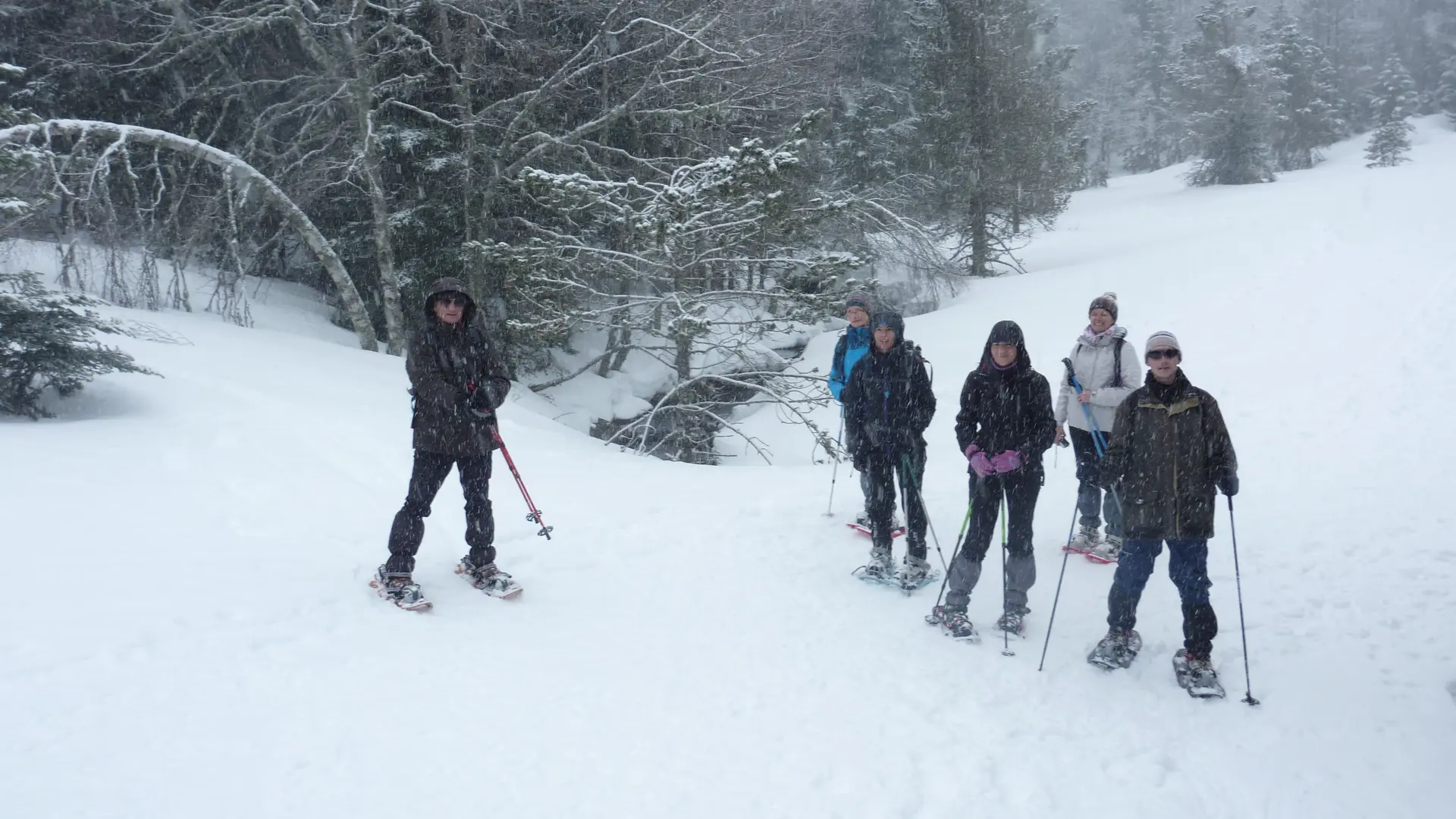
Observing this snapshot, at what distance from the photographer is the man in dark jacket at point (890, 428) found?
17.2 ft

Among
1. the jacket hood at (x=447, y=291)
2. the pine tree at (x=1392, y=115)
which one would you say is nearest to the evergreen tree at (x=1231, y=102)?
the pine tree at (x=1392, y=115)

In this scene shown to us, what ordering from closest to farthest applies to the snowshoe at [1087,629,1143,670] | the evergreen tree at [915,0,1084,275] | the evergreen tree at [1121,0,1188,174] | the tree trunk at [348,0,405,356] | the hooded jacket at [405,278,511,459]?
the snowshoe at [1087,629,1143,670] → the hooded jacket at [405,278,511,459] → the tree trunk at [348,0,405,356] → the evergreen tree at [915,0,1084,275] → the evergreen tree at [1121,0,1188,174]

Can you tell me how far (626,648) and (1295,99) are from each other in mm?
50536

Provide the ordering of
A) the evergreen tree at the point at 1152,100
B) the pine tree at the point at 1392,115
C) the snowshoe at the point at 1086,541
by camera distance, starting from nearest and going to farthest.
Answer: the snowshoe at the point at 1086,541, the pine tree at the point at 1392,115, the evergreen tree at the point at 1152,100

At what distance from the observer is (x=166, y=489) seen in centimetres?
572

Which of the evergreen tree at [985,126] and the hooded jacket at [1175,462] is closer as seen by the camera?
the hooded jacket at [1175,462]

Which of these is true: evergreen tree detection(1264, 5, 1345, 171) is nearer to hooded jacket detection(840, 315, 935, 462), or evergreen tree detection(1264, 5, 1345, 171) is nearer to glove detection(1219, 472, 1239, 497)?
hooded jacket detection(840, 315, 935, 462)

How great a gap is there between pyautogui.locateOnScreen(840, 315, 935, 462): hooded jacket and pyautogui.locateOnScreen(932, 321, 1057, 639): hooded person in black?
1.70ft

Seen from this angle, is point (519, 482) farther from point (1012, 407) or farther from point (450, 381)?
point (1012, 407)

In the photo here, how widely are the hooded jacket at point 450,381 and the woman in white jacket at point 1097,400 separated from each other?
3706mm

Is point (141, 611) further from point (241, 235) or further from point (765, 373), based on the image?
point (241, 235)

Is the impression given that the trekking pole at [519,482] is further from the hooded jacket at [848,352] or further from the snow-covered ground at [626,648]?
the hooded jacket at [848,352]

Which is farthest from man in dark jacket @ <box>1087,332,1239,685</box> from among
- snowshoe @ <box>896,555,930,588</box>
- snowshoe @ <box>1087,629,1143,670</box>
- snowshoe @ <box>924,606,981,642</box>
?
snowshoe @ <box>896,555,930,588</box>

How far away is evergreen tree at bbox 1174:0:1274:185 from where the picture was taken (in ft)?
107
